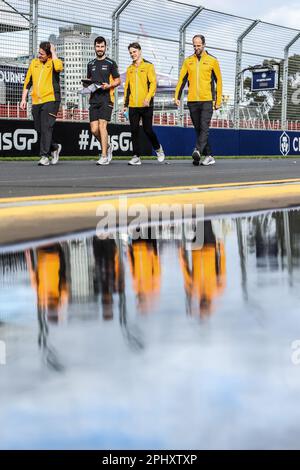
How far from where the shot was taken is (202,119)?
1557 centimetres

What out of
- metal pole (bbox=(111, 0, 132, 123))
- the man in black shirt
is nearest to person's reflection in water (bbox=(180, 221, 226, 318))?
the man in black shirt

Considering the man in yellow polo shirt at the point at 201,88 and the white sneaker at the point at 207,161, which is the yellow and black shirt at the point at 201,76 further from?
the white sneaker at the point at 207,161

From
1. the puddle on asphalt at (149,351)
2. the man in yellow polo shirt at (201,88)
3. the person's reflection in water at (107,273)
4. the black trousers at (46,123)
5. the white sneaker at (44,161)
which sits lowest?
the puddle on asphalt at (149,351)

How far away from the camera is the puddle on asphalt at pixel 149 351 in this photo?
6.41 ft

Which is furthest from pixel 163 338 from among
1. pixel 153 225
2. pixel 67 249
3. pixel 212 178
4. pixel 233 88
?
pixel 233 88

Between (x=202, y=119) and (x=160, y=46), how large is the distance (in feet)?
18.5

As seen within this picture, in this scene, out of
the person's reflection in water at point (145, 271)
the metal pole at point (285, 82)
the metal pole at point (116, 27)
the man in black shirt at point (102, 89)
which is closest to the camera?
the person's reflection in water at point (145, 271)

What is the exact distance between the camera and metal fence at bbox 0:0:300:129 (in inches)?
681

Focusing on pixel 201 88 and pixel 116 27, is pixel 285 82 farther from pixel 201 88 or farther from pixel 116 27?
pixel 201 88

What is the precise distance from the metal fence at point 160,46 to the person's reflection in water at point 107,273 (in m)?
11.9

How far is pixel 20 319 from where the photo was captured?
3115mm

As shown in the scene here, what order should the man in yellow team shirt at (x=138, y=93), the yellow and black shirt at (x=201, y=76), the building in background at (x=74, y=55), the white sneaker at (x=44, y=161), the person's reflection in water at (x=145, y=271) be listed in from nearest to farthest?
the person's reflection in water at (x=145, y=271) < the white sneaker at (x=44, y=161) < the yellow and black shirt at (x=201, y=76) < the man in yellow team shirt at (x=138, y=93) < the building in background at (x=74, y=55)

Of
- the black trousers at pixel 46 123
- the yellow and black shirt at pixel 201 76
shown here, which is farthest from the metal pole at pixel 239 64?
the black trousers at pixel 46 123
